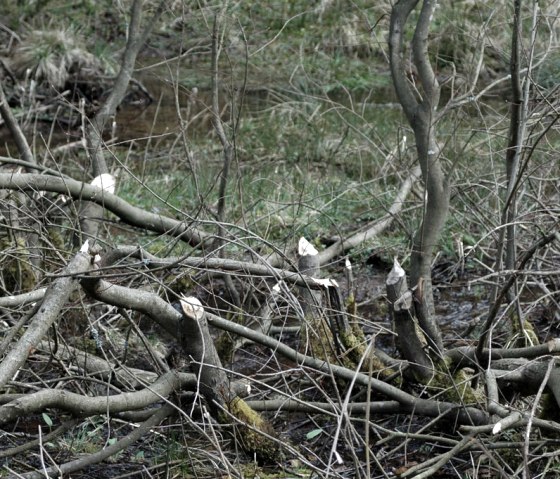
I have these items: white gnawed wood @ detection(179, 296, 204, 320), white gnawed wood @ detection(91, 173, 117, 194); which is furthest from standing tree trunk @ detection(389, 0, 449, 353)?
white gnawed wood @ detection(91, 173, 117, 194)

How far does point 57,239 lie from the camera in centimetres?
602

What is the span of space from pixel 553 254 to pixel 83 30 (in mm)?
10333

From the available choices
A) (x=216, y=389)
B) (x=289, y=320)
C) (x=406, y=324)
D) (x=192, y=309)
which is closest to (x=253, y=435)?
(x=216, y=389)

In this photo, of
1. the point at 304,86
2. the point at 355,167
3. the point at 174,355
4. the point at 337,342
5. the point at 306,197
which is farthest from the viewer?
the point at 304,86

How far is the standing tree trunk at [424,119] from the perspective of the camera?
16.6ft

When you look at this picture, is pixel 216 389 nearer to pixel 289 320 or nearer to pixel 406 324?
pixel 406 324

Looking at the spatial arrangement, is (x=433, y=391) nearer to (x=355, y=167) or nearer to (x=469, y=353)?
(x=469, y=353)

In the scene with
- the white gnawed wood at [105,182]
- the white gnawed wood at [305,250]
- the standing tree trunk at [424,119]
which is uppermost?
the standing tree trunk at [424,119]

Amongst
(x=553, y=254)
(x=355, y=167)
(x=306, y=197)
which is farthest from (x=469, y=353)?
(x=355, y=167)

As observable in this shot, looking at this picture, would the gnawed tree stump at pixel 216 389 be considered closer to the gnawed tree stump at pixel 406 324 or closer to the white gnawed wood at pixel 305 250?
the gnawed tree stump at pixel 406 324

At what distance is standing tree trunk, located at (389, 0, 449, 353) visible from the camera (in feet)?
16.6

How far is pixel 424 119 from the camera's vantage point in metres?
5.14

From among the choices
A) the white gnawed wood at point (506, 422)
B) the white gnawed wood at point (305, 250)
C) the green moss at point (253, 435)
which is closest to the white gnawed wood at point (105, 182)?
the white gnawed wood at point (305, 250)

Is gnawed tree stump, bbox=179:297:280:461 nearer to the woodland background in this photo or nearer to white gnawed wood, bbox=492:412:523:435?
the woodland background
